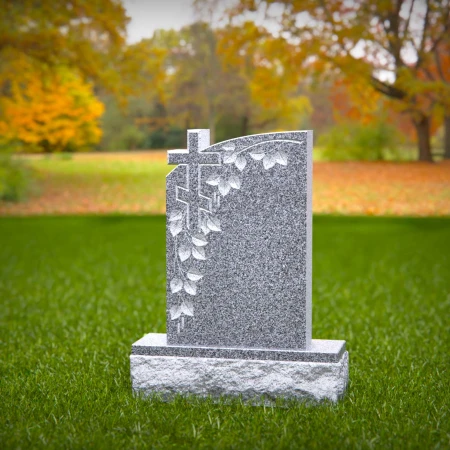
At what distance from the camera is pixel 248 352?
463cm

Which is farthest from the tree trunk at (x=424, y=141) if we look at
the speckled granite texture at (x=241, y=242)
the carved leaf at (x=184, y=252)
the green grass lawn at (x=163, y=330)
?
the carved leaf at (x=184, y=252)

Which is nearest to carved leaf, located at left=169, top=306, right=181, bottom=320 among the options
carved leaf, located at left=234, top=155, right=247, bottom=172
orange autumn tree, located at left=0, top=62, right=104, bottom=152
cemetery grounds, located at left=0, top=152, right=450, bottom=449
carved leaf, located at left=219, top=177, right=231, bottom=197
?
cemetery grounds, located at left=0, top=152, right=450, bottom=449

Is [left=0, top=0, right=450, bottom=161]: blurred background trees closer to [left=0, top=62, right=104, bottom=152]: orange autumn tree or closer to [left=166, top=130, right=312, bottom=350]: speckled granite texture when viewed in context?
[left=0, top=62, right=104, bottom=152]: orange autumn tree

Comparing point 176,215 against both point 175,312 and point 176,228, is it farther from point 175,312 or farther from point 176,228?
point 175,312

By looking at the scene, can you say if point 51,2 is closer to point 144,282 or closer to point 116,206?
point 116,206

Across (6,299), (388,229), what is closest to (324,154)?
(388,229)

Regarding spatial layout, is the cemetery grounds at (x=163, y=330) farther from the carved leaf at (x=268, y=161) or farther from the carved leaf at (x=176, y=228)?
the carved leaf at (x=268, y=161)

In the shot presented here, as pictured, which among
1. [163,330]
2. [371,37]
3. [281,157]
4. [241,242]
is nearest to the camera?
[281,157]

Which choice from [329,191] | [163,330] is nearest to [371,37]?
[329,191]

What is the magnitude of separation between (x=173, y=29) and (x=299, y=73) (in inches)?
232

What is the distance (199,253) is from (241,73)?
19067 mm

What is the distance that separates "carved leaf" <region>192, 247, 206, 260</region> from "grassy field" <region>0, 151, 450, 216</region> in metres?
13.1

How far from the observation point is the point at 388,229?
1476 cm

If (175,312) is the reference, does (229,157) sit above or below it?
above
